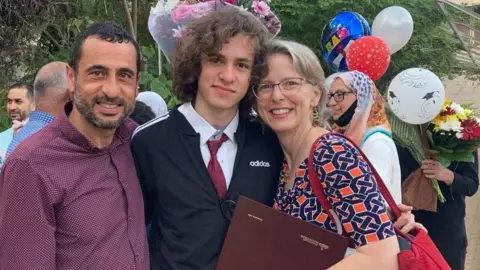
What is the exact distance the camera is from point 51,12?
20.4 feet

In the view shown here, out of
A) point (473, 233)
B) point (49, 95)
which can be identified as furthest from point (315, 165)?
point (473, 233)

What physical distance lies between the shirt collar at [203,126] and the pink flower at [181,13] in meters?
0.49

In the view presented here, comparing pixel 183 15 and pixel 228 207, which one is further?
pixel 183 15

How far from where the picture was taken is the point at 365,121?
3355mm

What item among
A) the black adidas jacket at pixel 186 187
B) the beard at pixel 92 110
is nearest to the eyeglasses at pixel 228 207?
the black adidas jacket at pixel 186 187

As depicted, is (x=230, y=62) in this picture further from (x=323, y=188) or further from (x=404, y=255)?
(x=404, y=255)

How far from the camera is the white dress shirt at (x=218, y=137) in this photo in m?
2.20

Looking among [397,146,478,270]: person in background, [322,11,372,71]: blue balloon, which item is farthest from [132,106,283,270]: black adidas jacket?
[322,11,372,71]: blue balloon

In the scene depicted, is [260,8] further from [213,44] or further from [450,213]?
[450,213]

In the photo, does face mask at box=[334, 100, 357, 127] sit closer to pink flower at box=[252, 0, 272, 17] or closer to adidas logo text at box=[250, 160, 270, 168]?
pink flower at box=[252, 0, 272, 17]

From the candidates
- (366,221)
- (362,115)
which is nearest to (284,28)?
(362,115)

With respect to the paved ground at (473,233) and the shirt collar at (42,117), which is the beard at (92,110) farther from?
the paved ground at (473,233)

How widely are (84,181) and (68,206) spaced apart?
4.4 inches

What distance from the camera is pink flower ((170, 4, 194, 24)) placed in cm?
251
